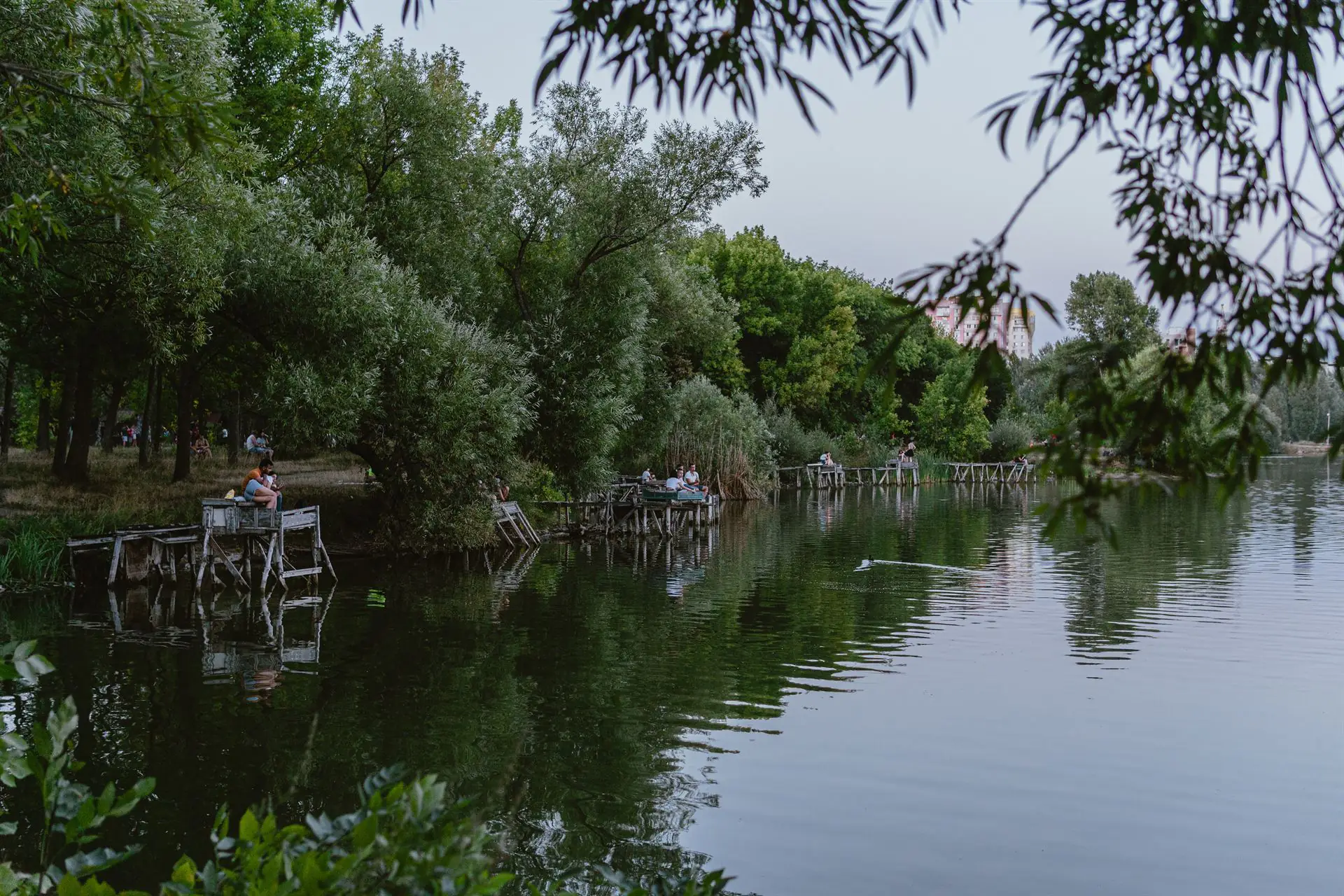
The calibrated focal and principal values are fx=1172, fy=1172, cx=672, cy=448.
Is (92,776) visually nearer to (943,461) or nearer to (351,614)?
(351,614)

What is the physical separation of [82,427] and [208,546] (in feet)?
23.6

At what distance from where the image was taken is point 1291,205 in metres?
3.67

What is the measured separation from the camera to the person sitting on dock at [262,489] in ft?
65.6

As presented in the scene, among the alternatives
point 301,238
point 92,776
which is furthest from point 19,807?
point 301,238

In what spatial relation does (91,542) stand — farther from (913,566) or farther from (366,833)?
(366,833)

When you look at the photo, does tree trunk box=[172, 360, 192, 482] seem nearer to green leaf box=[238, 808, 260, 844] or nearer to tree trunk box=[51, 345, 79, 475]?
tree trunk box=[51, 345, 79, 475]

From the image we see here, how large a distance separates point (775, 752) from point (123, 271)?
1396cm

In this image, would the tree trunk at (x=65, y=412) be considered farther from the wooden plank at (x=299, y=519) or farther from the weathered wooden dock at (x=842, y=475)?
the weathered wooden dock at (x=842, y=475)

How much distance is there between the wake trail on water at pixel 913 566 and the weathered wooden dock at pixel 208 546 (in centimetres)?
1088

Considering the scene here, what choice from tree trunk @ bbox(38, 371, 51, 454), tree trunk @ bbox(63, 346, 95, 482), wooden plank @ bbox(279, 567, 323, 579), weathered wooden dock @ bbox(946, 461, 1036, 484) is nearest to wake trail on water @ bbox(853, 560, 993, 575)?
wooden plank @ bbox(279, 567, 323, 579)

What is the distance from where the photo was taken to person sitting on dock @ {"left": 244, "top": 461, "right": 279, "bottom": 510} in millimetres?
19984

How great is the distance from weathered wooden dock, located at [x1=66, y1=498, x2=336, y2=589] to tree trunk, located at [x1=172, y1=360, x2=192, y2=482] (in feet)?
19.1

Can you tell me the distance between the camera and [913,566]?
25328 millimetres

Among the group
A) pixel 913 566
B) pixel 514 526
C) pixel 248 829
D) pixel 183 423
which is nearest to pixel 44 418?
pixel 183 423
